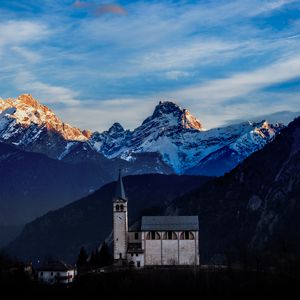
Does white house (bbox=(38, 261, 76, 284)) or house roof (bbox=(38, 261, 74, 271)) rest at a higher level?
house roof (bbox=(38, 261, 74, 271))

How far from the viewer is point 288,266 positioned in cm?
19800

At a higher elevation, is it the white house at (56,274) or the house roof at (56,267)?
the house roof at (56,267)

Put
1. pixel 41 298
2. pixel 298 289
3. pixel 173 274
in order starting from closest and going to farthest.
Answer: pixel 41 298
pixel 298 289
pixel 173 274

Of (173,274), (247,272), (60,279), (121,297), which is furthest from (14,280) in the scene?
(247,272)

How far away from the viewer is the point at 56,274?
187250 mm

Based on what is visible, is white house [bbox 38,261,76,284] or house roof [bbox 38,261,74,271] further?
house roof [bbox 38,261,74,271]

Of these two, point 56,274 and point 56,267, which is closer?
point 56,274

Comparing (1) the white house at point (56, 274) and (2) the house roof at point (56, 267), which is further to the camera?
(2) the house roof at point (56, 267)

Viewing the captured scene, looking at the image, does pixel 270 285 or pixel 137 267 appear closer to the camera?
pixel 270 285

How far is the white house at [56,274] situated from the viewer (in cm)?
18562

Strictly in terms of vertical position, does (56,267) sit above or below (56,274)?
above

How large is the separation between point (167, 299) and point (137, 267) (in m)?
25.2

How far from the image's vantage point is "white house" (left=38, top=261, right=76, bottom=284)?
186 metres

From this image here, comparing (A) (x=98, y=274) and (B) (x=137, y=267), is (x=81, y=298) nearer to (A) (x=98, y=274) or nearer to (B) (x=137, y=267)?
(A) (x=98, y=274)
